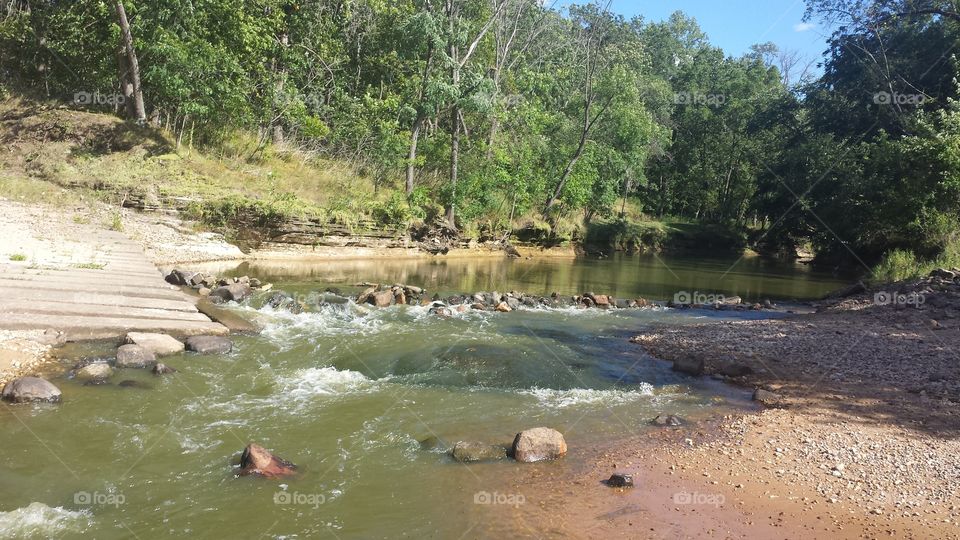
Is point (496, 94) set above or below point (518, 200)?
above

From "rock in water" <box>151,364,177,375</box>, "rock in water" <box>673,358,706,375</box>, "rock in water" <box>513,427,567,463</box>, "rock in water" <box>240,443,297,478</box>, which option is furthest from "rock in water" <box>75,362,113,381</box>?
"rock in water" <box>673,358,706,375</box>

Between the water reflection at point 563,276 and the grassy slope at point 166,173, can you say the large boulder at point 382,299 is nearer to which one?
the water reflection at point 563,276

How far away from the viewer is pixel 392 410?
7824 mm

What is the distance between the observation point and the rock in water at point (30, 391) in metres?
6.94

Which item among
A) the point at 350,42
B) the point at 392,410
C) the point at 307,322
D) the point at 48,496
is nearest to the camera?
the point at 48,496

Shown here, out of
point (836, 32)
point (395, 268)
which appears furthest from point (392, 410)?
point (836, 32)

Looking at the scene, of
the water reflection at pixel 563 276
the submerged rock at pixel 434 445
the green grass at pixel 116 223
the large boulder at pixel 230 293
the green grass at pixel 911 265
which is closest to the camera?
the submerged rock at pixel 434 445

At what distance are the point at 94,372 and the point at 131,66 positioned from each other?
20398 millimetres

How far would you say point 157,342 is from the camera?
30.8 feet

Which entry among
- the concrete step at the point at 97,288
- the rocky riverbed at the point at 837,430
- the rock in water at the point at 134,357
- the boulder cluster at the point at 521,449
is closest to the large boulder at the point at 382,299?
the concrete step at the point at 97,288

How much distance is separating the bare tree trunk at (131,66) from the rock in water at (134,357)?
19.0 m

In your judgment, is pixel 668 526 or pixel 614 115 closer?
pixel 668 526

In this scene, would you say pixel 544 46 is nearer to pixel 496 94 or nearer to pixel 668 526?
pixel 496 94

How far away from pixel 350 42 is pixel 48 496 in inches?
1231
